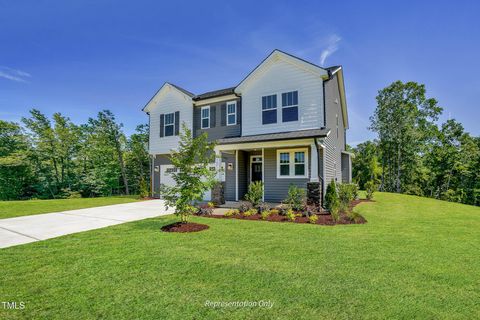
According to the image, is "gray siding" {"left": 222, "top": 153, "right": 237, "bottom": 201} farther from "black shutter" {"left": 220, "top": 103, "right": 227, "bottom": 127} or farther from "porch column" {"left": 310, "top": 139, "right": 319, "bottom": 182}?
"porch column" {"left": 310, "top": 139, "right": 319, "bottom": 182}

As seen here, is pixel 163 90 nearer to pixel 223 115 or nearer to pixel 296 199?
pixel 223 115

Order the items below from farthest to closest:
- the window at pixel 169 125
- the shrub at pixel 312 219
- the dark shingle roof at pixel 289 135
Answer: the window at pixel 169 125, the dark shingle roof at pixel 289 135, the shrub at pixel 312 219

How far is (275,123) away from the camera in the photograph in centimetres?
1270

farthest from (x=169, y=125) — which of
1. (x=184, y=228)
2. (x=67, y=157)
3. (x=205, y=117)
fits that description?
(x=67, y=157)

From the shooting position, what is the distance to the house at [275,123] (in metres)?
11.5

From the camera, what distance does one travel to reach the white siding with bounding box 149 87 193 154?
16.2 metres

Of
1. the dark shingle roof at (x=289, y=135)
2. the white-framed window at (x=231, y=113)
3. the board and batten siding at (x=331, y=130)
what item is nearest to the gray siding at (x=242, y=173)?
the dark shingle roof at (x=289, y=135)

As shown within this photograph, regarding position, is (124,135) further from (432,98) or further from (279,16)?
(432,98)

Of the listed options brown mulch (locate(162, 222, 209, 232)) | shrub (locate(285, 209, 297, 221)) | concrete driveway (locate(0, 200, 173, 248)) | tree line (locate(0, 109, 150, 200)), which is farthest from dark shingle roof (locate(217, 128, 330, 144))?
tree line (locate(0, 109, 150, 200))

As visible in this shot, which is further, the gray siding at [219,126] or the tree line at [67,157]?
the tree line at [67,157]

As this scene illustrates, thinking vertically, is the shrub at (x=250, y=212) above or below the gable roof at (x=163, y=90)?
below

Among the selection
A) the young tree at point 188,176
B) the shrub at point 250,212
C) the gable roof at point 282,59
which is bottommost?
the shrub at point 250,212

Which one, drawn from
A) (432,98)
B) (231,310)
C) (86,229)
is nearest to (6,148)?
(86,229)

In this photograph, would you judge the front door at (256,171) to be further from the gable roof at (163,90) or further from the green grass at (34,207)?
the green grass at (34,207)
